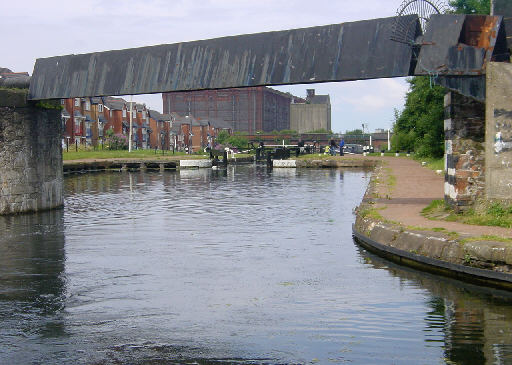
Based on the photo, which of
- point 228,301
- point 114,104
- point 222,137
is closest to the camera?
point 228,301

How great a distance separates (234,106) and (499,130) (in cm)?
10649

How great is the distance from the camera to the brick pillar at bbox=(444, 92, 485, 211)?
13.6 metres

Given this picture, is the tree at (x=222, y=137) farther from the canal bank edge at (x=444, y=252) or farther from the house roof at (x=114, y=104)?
the canal bank edge at (x=444, y=252)

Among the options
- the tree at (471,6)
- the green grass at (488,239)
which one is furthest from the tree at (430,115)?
the green grass at (488,239)

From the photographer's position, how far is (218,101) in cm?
11962

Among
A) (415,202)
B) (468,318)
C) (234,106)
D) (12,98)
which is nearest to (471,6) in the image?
(415,202)

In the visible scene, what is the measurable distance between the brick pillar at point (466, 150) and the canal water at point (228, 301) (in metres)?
2.37

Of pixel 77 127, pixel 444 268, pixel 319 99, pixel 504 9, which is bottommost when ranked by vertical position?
pixel 444 268

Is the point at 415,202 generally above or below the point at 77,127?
below

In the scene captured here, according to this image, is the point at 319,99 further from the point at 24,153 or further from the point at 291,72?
the point at 291,72

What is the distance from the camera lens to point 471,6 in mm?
47125

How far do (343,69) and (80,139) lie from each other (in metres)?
73.5

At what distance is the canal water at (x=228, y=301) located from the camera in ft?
24.9

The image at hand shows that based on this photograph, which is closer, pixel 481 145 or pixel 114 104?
pixel 481 145
